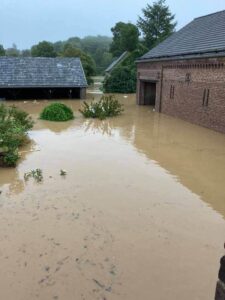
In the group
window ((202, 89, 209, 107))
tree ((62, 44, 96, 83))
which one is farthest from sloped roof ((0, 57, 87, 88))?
window ((202, 89, 209, 107))

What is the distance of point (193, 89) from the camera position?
17.6 metres

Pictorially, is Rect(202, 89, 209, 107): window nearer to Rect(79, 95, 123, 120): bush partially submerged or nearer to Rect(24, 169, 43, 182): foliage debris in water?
Rect(79, 95, 123, 120): bush partially submerged

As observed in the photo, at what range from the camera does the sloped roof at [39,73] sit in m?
27.5

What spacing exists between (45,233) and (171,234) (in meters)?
2.24

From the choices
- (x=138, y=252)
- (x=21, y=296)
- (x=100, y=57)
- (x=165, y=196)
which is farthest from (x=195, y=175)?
(x=100, y=57)

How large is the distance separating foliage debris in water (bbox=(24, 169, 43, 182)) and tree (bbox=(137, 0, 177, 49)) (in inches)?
1702

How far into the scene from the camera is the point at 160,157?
11.4 metres

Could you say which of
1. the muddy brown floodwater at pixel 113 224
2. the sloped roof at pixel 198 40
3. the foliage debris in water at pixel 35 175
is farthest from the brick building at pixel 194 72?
the foliage debris in water at pixel 35 175

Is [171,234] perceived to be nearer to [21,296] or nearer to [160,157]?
[21,296]

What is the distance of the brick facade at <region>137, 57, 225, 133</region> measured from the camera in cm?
1534

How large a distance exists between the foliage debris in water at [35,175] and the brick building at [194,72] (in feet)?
29.9

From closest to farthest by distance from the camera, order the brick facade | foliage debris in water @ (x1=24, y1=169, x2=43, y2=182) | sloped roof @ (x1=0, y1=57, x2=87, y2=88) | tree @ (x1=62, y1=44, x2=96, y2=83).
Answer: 1. foliage debris in water @ (x1=24, y1=169, x2=43, y2=182)
2. the brick facade
3. sloped roof @ (x1=0, y1=57, x2=87, y2=88)
4. tree @ (x1=62, y1=44, x2=96, y2=83)

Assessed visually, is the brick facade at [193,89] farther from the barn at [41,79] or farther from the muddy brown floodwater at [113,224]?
the barn at [41,79]

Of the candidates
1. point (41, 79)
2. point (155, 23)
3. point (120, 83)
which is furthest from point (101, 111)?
point (155, 23)
